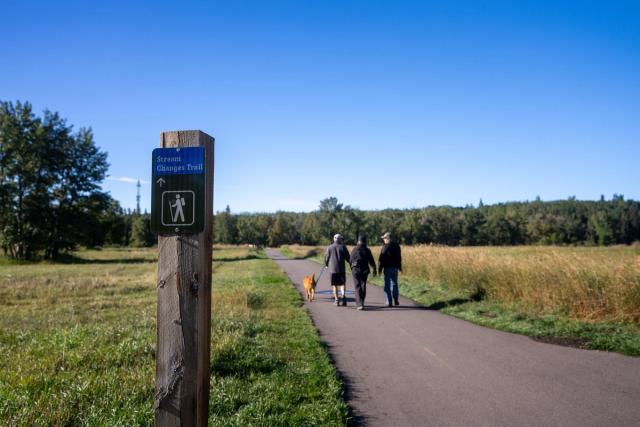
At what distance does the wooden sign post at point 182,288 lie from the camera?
260 centimetres

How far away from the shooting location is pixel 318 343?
7117mm

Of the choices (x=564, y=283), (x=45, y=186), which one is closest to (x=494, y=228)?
(x=45, y=186)

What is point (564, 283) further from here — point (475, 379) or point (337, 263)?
point (337, 263)

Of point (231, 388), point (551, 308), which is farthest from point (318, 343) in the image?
point (551, 308)

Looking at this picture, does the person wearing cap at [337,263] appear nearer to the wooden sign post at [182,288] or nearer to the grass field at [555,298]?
the grass field at [555,298]

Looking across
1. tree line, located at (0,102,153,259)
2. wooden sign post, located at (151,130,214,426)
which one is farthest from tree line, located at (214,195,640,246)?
wooden sign post, located at (151,130,214,426)

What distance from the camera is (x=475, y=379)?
552 cm

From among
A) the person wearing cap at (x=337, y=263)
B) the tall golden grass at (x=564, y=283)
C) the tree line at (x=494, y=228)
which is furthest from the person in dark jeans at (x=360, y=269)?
the tree line at (x=494, y=228)

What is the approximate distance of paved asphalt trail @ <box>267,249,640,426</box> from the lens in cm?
439

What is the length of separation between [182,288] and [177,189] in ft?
2.01

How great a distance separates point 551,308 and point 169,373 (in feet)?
30.8

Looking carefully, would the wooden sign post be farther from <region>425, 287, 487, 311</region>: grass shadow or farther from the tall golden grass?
<region>425, 287, 487, 311</region>: grass shadow

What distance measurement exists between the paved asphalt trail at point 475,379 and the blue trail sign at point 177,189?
2.89 m

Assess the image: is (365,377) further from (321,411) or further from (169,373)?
(169,373)
